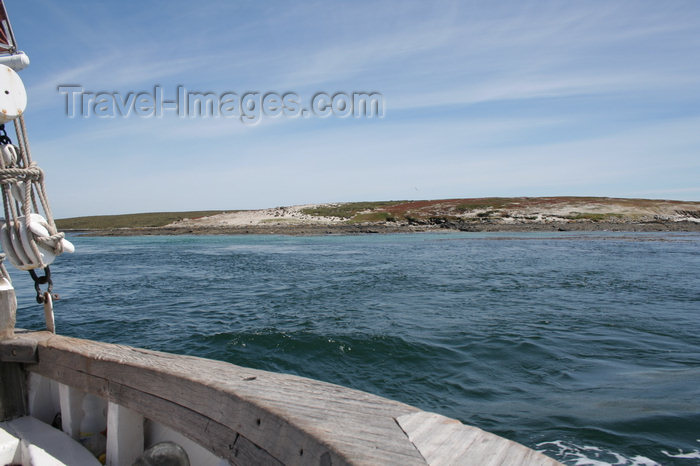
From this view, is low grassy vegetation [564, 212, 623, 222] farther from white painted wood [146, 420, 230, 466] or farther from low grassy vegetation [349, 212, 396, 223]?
white painted wood [146, 420, 230, 466]

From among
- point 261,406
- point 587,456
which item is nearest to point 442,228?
point 587,456

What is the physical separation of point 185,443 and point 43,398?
5.92 ft

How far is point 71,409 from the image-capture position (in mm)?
3500

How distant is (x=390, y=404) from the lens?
2.21m

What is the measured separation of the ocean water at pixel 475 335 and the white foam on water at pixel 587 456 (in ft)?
0.05

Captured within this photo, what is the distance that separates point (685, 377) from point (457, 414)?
3798 mm

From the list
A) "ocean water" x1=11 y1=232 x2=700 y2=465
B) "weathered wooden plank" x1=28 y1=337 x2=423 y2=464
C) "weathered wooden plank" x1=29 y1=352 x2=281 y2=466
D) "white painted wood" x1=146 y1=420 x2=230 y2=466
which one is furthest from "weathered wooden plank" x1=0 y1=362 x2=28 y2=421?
"ocean water" x1=11 y1=232 x2=700 y2=465

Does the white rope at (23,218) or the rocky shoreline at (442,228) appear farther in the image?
the rocky shoreline at (442,228)

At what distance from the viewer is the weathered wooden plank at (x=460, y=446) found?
1.72 meters

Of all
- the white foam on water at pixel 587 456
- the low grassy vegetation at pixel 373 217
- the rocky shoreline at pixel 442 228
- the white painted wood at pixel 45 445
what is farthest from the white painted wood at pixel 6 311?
the low grassy vegetation at pixel 373 217

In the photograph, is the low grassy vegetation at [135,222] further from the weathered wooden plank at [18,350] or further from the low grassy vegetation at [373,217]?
the weathered wooden plank at [18,350]

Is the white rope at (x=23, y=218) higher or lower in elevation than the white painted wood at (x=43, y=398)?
higher

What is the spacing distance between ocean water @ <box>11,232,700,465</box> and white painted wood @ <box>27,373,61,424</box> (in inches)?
164

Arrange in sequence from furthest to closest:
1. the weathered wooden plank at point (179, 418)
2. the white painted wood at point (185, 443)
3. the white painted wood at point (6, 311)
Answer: the white painted wood at point (6, 311)
the white painted wood at point (185, 443)
the weathered wooden plank at point (179, 418)
